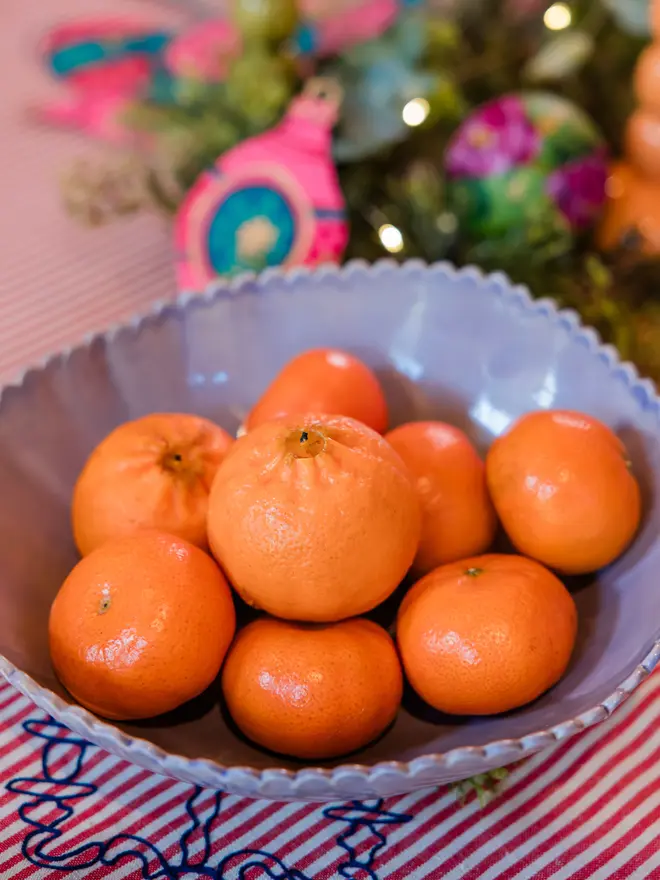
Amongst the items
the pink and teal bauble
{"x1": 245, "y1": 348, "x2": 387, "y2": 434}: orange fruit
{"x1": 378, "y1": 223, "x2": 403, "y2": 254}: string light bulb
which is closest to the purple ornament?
the pink and teal bauble

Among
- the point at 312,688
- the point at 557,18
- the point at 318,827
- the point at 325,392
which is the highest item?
the point at 557,18

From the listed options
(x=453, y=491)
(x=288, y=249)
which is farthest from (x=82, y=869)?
(x=288, y=249)

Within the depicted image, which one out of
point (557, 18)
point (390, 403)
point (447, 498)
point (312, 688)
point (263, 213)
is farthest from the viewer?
point (557, 18)

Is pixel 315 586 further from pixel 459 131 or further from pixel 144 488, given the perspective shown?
pixel 459 131

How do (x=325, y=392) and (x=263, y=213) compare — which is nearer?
(x=325, y=392)

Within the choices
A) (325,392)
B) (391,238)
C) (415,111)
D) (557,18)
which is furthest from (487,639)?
(557,18)

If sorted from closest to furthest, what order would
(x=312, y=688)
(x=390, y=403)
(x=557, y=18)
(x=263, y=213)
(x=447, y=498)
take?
1. (x=312, y=688)
2. (x=447, y=498)
3. (x=390, y=403)
4. (x=263, y=213)
5. (x=557, y=18)

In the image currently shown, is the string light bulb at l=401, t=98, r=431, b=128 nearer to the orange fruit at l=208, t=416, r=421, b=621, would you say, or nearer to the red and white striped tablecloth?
the orange fruit at l=208, t=416, r=421, b=621

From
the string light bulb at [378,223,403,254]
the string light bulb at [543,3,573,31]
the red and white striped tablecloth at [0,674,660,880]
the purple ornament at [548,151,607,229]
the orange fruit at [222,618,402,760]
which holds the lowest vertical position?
the red and white striped tablecloth at [0,674,660,880]

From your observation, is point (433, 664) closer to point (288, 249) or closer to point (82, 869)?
point (82, 869)
